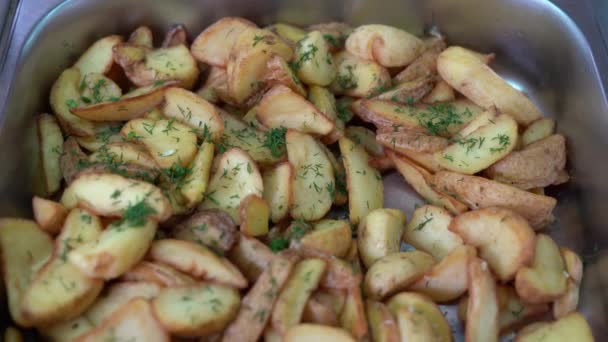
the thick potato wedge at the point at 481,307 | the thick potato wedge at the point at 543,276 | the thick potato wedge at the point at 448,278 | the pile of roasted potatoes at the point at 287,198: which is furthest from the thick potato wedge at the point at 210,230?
the thick potato wedge at the point at 543,276

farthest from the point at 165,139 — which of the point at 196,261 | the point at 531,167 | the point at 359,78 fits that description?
the point at 531,167

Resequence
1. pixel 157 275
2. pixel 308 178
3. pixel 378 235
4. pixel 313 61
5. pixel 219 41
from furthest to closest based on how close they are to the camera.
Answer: pixel 219 41
pixel 313 61
pixel 308 178
pixel 378 235
pixel 157 275

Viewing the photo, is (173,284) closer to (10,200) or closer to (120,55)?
(10,200)

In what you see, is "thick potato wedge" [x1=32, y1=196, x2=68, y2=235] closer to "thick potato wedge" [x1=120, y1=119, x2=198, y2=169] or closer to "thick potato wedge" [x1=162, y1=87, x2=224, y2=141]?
"thick potato wedge" [x1=120, y1=119, x2=198, y2=169]

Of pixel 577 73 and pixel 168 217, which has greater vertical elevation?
pixel 577 73

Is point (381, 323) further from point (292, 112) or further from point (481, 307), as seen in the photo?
point (292, 112)

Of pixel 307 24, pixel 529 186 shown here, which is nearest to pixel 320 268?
pixel 529 186
